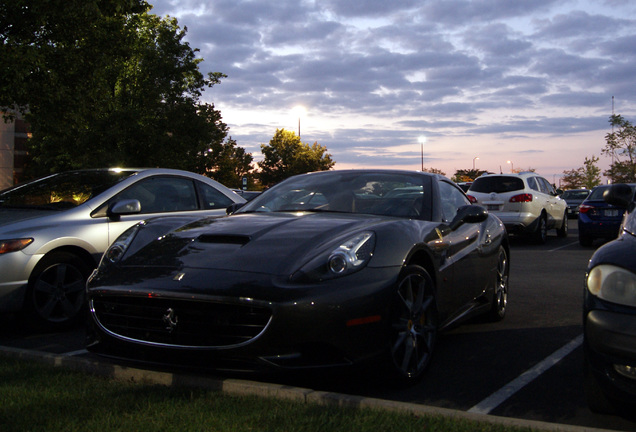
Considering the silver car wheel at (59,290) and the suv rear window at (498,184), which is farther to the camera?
the suv rear window at (498,184)

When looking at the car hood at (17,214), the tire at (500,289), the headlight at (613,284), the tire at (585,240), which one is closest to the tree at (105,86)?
the car hood at (17,214)

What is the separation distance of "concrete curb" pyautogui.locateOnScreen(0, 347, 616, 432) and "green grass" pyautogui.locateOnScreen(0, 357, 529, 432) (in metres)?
0.04

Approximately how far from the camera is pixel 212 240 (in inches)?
161

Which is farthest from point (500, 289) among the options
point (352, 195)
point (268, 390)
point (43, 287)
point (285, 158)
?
point (285, 158)

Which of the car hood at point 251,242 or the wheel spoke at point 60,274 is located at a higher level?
the car hood at point 251,242

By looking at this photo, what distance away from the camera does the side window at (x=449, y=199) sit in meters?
5.16

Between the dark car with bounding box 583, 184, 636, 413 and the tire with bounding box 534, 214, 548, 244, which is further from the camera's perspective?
the tire with bounding box 534, 214, 548, 244

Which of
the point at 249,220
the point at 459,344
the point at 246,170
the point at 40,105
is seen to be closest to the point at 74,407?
the point at 249,220

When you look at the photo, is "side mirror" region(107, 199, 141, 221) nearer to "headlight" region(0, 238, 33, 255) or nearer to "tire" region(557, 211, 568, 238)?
"headlight" region(0, 238, 33, 255)

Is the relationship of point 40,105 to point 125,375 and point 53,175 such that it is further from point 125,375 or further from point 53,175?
point 125,375

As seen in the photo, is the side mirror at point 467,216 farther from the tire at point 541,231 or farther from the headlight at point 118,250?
the tire at point 541,231

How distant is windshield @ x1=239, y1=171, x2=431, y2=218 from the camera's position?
4855 millimetres

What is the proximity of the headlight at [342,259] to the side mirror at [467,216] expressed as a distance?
1194mm

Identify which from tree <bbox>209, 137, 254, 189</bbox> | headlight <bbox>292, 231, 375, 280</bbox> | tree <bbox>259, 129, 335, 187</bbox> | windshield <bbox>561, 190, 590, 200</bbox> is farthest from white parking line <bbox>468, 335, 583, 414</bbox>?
tree <bbox>259, 129, 335, 187</bbox>
